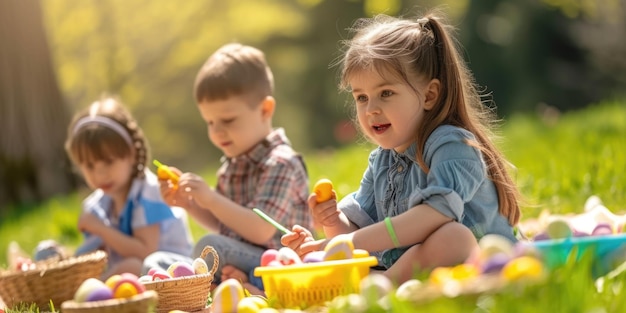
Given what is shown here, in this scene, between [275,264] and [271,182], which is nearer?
[275,264]

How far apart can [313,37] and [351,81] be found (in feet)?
50.7

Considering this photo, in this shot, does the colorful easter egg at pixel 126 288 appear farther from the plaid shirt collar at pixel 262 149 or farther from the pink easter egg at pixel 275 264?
the plaid shirt collar at pixel 262 149

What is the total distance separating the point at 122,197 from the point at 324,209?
188 cm

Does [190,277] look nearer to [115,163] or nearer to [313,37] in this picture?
[115,163]

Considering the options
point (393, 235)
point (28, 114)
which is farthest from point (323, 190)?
point (28, 114)

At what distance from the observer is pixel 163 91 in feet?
81.8

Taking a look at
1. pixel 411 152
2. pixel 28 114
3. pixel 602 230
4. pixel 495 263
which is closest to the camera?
pixel 495 263

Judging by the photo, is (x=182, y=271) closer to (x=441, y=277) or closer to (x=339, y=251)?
(x=339, y=251)

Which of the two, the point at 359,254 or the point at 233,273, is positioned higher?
the point at 359,254

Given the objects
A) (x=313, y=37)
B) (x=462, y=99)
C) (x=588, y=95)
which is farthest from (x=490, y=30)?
(x=462, y=99)

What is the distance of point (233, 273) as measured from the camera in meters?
3.92

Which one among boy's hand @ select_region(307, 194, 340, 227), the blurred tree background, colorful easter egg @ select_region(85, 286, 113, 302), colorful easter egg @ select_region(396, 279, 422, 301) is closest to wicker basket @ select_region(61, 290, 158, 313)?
colorful easter egg @ select_region(85, 286, 113, 302)

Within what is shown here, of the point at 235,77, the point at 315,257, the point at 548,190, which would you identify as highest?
the point at 235,77

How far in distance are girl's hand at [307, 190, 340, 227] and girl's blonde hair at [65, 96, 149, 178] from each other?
1.76m
